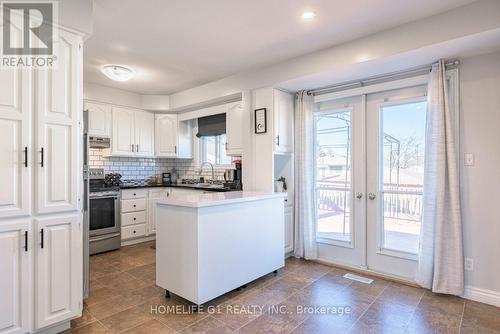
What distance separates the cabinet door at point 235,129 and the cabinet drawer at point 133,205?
5.90 feet

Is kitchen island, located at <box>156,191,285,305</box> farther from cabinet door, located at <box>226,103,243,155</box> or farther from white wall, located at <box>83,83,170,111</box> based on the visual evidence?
white wall, located at <box>83,83,170,111</box>

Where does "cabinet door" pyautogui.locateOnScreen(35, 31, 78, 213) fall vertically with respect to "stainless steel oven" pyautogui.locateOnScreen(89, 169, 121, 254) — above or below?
above

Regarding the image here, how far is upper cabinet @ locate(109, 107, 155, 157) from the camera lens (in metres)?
4.78

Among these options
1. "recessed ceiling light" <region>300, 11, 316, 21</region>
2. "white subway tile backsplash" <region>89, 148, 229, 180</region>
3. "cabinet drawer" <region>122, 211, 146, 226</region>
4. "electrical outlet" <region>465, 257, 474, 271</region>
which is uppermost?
"recessed ceiling light" <region>300, 11, 316, 21</region>

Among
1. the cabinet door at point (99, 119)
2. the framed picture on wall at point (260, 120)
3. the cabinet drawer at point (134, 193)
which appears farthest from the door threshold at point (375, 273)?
the cabinet door at point (99, 119)

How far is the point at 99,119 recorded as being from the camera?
15.0 ft

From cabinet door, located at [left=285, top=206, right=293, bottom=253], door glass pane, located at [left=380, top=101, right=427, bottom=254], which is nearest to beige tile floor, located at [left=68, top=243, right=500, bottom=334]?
door glass pane, located at [left=380, top=101, right=427, bottom=254]

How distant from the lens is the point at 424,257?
9.42ft

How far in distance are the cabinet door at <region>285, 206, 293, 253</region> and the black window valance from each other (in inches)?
77.3

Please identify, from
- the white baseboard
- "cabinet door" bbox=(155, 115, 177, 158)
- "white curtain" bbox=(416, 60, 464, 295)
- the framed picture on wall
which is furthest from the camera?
"cabinet door" bbox=(155, 115, 177, 158)

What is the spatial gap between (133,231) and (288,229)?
2.63 metres

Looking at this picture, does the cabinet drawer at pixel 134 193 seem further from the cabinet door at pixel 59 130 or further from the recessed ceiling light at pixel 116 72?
the cabinet door at pixel 59 130

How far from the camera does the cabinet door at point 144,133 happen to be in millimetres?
5070

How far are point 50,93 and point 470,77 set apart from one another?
372 cm
